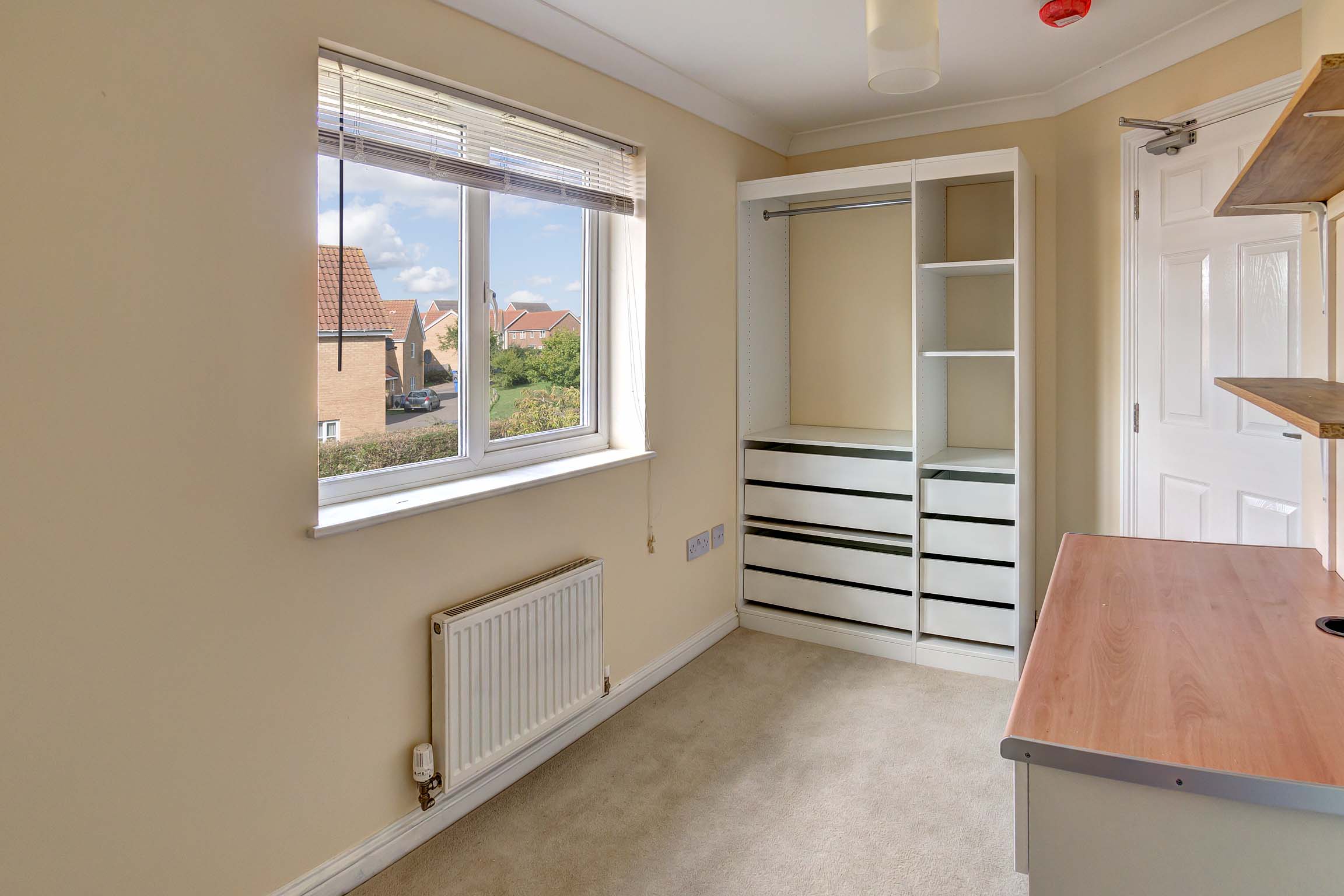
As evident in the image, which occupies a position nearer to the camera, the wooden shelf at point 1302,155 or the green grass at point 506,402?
the wooden shelf at point 1302,155

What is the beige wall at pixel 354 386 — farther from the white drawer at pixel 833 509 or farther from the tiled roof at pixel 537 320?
A: the white drawer at pixel 833 509

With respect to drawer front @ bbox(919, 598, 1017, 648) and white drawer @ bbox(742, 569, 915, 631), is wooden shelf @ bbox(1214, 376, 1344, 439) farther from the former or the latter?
white drawer @ bbox(742, 569, 915, 631)

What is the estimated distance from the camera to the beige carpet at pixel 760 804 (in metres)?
2.05

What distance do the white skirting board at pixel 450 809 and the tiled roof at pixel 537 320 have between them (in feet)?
4.37

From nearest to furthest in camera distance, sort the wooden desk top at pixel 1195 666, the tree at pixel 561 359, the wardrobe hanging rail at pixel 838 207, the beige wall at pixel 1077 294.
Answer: the wooden desk top at pixel 1195 666, the tree at pixel 561 359, the beige wall at pixel 1077 294, the wardrobe hanging rail at pixel 838 207

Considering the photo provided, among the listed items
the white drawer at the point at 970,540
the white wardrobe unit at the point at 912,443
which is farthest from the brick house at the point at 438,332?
the white drawer at the point at 970,540

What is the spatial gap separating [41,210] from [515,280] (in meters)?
1.35

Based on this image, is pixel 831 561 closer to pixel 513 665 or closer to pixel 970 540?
pixel 970 540

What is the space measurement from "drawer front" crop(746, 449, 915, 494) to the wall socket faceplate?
0.42 metres

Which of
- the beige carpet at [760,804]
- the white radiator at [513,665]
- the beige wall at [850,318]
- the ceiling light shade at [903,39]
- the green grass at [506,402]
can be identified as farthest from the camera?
the beige wall at [850,318]

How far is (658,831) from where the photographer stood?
2248mm

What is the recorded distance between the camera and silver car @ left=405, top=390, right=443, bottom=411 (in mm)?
2303

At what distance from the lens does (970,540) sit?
330cm

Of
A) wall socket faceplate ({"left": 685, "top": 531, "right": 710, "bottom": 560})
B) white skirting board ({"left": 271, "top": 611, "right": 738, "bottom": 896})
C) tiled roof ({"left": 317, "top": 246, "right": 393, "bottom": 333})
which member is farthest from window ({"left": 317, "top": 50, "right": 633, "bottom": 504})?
white skirting board ({"left": 271, "top": 611, "right": 738, "bottom": 896})
